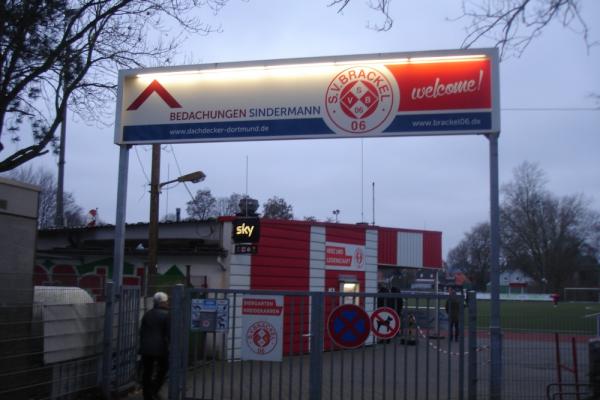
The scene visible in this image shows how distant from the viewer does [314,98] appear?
10.3 m

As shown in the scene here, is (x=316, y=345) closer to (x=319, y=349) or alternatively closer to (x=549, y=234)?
(x=319, y=349)

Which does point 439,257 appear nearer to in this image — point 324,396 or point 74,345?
point 324,396

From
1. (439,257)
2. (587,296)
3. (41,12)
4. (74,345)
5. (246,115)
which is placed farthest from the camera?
(587,296)

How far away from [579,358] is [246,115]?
8034 millimetres

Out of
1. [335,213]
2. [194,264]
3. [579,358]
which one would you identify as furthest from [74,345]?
[335,213]

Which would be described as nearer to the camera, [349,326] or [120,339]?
[349,326]

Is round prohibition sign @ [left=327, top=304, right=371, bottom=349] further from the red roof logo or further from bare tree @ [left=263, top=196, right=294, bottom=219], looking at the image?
bare tree @ [left=263, top=196, right=294, bottom=219]

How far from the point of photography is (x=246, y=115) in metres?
10.6

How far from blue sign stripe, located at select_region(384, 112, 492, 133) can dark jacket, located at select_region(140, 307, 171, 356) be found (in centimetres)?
425

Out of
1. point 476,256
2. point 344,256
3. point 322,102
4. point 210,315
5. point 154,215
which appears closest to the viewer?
point 210,315

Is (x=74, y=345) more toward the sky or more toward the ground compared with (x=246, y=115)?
more toward the ground

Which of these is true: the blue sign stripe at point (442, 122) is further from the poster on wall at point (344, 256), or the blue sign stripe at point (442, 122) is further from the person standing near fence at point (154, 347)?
the poster on wall at point (344, 256)

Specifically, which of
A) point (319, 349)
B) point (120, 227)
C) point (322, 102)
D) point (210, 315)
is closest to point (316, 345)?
point (319, 349)

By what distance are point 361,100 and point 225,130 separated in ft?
7.06
